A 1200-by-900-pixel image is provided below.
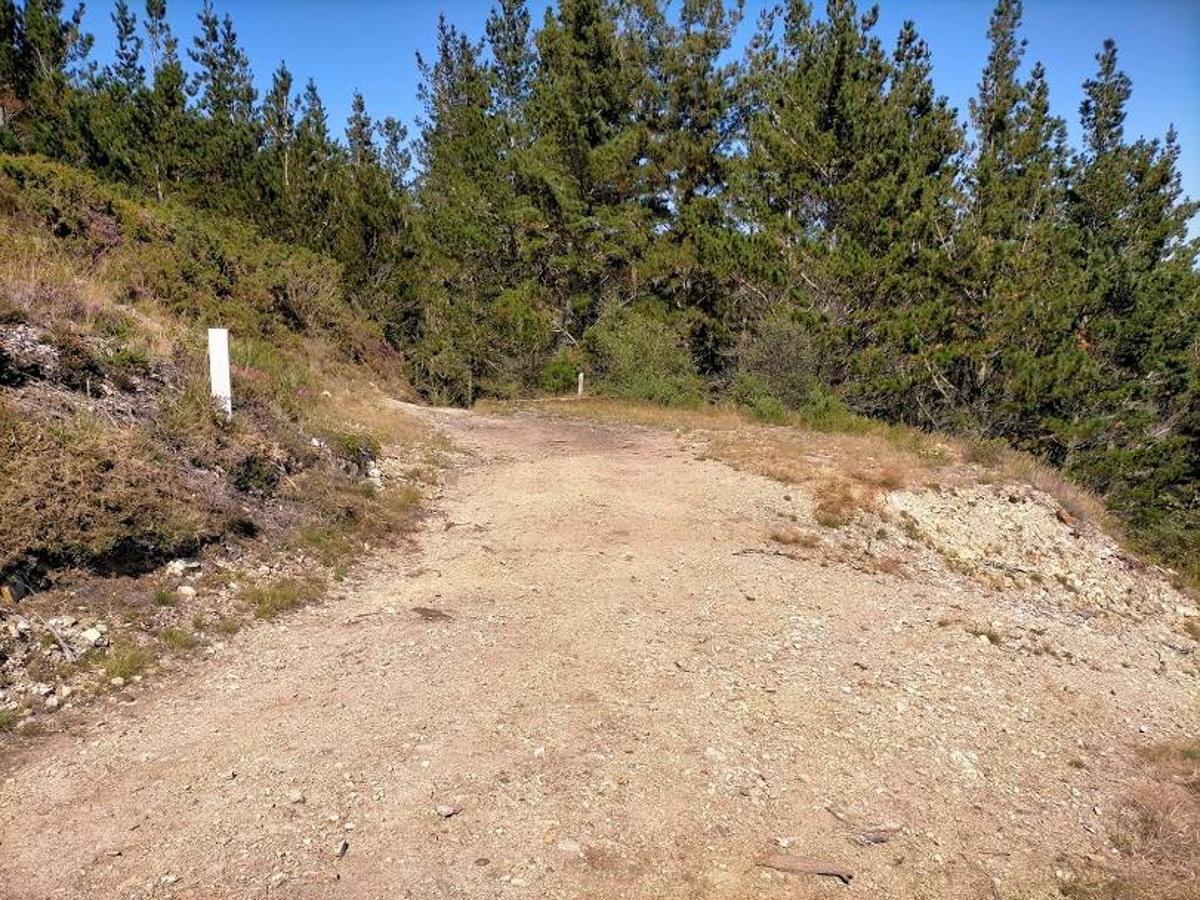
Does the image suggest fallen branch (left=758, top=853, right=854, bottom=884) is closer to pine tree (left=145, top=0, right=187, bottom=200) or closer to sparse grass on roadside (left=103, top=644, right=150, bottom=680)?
sparse grass on roadside (left=103, top=644, right=150, bottom=680)

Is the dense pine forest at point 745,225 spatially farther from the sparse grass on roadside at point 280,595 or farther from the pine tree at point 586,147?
the sparse grass on roadside at point 280,595

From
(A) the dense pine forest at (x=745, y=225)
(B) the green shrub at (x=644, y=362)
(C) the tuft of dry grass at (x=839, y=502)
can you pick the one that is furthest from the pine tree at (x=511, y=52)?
(C) the tuft of dry grass at (x=839, y=502)

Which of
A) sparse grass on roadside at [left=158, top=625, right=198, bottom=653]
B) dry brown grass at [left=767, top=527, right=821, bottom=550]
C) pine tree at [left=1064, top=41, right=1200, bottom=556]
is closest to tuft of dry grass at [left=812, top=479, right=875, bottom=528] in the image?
dry brown grass at [left=767, top=527, right=821, bottom=550]

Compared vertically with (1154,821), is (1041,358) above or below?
above

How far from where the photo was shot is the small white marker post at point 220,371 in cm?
793

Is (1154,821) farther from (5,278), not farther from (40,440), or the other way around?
(5,278)

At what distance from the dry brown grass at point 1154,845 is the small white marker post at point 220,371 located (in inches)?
314

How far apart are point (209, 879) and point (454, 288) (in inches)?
896

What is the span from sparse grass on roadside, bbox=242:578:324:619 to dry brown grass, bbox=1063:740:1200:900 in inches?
210

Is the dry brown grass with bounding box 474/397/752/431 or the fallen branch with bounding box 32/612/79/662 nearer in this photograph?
the fallen branch with bounding box 32/612/79/662

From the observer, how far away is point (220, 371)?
26.2 feet

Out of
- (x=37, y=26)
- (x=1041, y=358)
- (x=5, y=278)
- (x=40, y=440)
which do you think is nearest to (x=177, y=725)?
(x=40, y=440)

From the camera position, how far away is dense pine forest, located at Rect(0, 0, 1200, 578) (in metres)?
18.2

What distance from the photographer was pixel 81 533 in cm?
523
